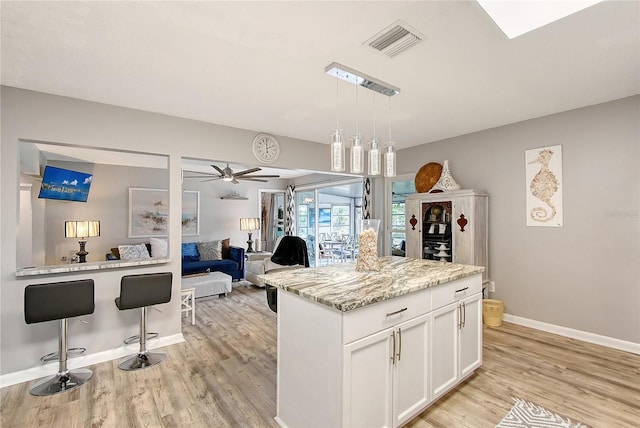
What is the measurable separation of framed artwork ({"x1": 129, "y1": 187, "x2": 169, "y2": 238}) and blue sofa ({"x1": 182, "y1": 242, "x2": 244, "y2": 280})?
0.65m

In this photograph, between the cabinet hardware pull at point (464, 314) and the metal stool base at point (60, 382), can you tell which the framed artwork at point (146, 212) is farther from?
the cabinet hardware pull at point (464, 314)

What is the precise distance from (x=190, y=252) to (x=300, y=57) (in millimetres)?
5307

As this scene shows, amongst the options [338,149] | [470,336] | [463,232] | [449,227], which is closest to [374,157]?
[338,149]

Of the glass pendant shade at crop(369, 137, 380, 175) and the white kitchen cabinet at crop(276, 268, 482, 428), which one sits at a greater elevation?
the glass pendant shade at crop(369, 137, 380, 175)

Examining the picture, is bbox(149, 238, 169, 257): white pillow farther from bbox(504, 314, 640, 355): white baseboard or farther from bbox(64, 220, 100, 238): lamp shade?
bbox(504, 314, 640, 355): white baseboard

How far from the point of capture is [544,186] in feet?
11.6

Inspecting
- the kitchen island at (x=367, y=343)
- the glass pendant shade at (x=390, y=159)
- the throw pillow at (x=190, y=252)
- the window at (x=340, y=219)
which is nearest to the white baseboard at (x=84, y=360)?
the kitchen island at (x=367, y=343)

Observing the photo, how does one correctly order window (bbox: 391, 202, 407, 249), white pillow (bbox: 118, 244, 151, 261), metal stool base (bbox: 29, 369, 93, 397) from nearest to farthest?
metal stool base (bbox: 29, 369, 93, 397), window (bbox: 391, 202, 407, 249), white pillow (bbox: 118, 244, 151, 261)

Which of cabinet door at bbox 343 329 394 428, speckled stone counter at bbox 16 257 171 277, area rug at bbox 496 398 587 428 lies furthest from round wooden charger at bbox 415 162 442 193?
speckled stone counter at bbox 16 257 171 277

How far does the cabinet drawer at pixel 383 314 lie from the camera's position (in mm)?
1571

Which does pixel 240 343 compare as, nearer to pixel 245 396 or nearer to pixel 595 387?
pixel 245 396

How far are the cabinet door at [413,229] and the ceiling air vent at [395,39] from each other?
9.16 feet

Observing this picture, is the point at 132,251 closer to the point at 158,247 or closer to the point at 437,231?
the point at 158,247

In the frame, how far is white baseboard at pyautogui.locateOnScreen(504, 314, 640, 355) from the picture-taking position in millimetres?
3000
